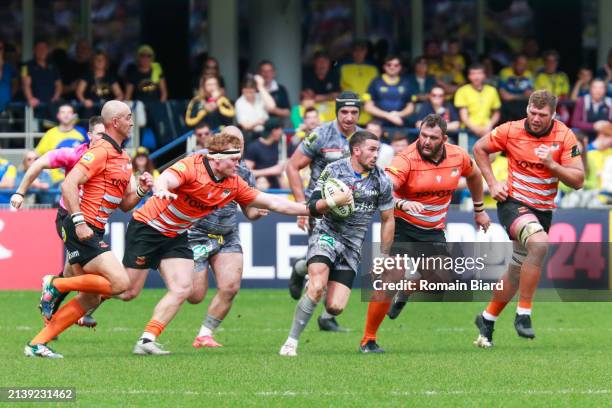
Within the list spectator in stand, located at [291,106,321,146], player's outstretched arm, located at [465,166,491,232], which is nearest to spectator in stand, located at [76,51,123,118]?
spectator in stand, located at [291,106,321,146]

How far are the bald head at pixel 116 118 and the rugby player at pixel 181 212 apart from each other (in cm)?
48

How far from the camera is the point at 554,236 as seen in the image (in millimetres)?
18781

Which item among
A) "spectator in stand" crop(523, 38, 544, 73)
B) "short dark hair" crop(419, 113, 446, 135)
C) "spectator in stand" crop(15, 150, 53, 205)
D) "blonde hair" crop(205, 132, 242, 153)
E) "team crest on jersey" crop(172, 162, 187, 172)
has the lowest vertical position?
"spectator in stand" crop(15, 150, 53, 205)

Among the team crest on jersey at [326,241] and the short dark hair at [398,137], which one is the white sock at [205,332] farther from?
the short dark hair at [398,137]

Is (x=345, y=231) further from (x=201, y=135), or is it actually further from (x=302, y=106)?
(x=302, y=106)

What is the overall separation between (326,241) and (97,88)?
34.8ft

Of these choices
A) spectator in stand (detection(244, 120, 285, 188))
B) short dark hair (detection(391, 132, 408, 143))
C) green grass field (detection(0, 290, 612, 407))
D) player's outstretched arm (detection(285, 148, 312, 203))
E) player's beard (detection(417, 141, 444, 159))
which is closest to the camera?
green grass field (detection(0, 290, 612, 407))

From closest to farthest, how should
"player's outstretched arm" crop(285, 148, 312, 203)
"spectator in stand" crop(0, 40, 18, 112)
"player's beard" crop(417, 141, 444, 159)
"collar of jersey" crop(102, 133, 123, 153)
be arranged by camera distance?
"collar of jersey" crop(102, 133, 123, 153), "player's beard" crop(417, 141, 444, 159), "player's outstretched arm" crop(285, 148, 312, 203), "spectator in stand" crop(0, 40, 18, 112)

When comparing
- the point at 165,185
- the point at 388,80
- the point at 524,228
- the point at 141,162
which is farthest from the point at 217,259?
the point at 388,80

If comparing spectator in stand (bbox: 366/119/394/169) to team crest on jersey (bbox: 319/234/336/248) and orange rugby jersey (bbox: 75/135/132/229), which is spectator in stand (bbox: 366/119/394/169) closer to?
team crest on jersey (bbox: 319/234/336/248)

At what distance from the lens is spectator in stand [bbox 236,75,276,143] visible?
20828 mm

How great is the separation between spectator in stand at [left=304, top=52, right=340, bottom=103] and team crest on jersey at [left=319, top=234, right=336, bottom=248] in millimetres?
9938

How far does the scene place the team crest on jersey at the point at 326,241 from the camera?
1187 centimetres

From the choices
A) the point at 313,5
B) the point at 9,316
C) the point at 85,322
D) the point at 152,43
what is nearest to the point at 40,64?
the point at 152,43
